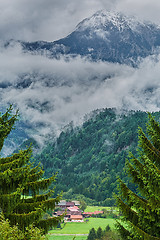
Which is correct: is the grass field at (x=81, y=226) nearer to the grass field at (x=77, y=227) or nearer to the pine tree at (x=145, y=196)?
the grass field at (x=77, y=227)

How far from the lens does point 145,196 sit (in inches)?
782

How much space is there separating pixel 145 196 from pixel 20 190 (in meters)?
8.69

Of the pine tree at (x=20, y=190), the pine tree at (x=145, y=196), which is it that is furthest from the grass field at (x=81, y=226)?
the pine tree at (x=145, y=196)

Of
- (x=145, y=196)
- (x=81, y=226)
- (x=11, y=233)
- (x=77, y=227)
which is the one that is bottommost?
(x=11, y=233)

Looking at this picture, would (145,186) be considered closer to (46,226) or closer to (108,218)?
(46,226)

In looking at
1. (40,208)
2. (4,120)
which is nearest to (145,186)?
(40,208)

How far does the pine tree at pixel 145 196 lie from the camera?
1853 cm

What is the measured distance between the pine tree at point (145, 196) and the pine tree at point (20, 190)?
565 centimetres

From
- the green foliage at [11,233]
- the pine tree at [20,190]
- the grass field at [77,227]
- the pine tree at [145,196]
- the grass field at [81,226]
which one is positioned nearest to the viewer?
the green foliage at [11,233]

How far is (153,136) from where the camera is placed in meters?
22.4

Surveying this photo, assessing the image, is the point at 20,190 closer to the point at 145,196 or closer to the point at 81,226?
the point at 145,196

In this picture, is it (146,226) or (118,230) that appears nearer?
(146,226)

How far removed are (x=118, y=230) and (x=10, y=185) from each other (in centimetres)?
884

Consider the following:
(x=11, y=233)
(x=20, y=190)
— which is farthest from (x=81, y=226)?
(x=11, y=233)
